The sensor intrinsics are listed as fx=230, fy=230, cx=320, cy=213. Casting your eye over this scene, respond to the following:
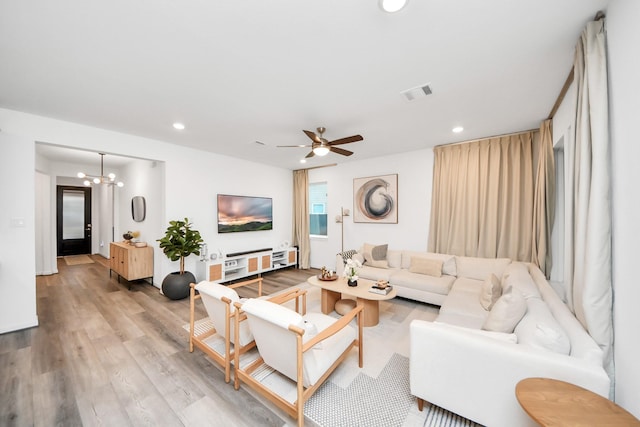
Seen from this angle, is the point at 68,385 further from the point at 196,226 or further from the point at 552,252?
the point at 552,252

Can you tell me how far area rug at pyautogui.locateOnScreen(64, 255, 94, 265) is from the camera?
6383mm

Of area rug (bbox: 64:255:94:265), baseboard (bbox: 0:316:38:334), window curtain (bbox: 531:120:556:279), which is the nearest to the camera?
baseboard (bbox: 0:316:38:334)

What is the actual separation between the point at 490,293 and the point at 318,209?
4168 mm

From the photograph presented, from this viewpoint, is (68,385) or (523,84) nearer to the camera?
(68,385)

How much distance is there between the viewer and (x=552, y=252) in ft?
10.4

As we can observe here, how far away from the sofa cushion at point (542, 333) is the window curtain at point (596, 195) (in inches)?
7.1

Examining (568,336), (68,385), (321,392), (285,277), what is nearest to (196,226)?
(285,277)

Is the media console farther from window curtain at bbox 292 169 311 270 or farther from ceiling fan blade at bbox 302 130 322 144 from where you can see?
ceiling fan blade at bbox 302 130 322 144

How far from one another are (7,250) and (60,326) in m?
1.11

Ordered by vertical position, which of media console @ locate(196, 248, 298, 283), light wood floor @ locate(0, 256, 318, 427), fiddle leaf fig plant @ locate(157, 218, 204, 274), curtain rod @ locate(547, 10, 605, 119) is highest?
curtain rod @ locate(547, 10, 605, 119)

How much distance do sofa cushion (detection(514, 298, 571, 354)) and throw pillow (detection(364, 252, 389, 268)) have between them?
8.32 feet

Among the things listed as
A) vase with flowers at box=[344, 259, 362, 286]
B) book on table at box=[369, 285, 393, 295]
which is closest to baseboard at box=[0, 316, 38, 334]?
vase with flowers at box=[344, 259, 362, 286]

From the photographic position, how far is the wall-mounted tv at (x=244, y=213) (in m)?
4.87

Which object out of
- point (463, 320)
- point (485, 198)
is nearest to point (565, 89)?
point (485, 198)
